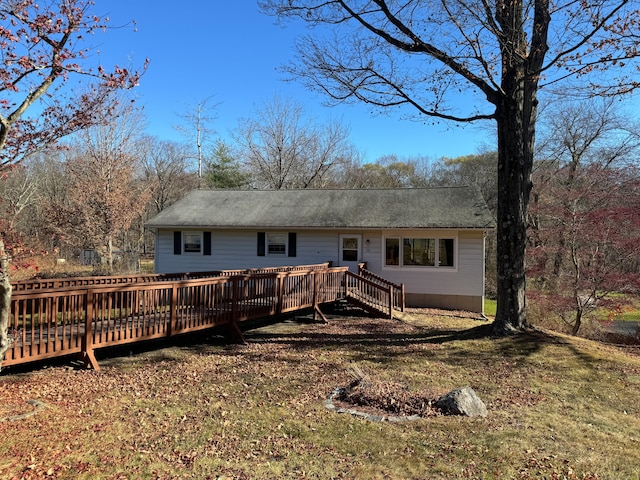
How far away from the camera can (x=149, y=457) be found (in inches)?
152

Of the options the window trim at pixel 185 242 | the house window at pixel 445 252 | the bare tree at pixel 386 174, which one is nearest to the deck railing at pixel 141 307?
the house window at pixel 445 252

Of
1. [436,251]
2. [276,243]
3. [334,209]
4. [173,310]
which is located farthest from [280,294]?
[334,209]

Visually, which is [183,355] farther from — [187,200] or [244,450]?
[187,200]

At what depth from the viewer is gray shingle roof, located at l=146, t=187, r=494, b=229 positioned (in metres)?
15.8

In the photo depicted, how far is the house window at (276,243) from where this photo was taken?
17.4 m

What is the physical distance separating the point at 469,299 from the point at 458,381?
9.13 meters

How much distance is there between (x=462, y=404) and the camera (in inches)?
200

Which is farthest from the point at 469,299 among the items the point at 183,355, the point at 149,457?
the point at 149,457

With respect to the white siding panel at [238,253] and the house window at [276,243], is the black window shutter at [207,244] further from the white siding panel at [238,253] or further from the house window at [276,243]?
the house window at [276,243]

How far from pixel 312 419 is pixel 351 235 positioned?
1200cm

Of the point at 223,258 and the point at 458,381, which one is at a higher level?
the point at 223,258

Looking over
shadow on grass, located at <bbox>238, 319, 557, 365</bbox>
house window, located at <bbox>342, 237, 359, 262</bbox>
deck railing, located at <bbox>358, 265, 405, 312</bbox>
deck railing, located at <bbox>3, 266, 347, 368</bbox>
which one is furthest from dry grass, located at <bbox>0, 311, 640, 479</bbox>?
house window, located at <bbox>342, 237, 359, 262</bbox>

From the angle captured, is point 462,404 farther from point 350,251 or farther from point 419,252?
point 350,251

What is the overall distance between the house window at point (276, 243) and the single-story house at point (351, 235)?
0.04m
